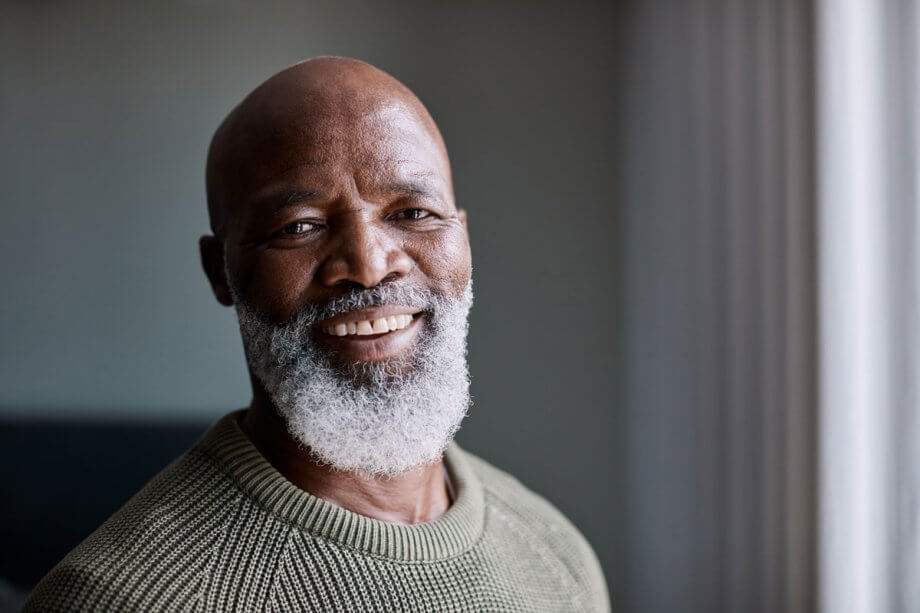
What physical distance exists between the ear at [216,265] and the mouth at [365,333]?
21cm

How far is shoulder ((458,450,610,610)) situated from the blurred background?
1.16ft

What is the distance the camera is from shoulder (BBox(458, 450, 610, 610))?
53.7 inches

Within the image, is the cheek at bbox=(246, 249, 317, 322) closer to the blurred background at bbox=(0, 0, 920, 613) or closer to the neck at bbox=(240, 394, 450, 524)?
the neck at bbox=(240, 394, 450, 524)

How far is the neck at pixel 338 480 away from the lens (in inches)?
45.2

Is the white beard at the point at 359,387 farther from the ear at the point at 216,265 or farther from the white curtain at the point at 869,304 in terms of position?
the white curtain at the point at 869,304

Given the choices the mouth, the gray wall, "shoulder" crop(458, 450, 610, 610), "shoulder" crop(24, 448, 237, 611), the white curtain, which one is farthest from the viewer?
the gray wall

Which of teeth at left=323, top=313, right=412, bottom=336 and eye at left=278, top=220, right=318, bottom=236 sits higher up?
eye at left=278, top=220, right=318, bottom=236

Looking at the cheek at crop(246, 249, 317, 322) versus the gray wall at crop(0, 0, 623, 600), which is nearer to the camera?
the cheek at crop(246, 249, 317, 322)

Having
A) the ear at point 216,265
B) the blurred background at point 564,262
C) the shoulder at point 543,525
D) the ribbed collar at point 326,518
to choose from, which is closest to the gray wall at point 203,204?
the blurred background at point 564,262

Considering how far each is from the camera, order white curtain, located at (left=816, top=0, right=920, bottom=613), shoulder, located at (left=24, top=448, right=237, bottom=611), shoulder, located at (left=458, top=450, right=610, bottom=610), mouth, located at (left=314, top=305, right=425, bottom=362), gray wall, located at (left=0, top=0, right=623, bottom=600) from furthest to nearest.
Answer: gray wall, located at (left=0, top=0, right=623, bottom=600), shoulder, located at (left=458, top=450, right=610, bottom=610), white curtain, located at (left=816, top=0, right=920, bottom=613), mouth, located at (left=314, top=305, right=425, bottom=362), shoulder, located at (left=24, top=448, right=237, bottom=611)

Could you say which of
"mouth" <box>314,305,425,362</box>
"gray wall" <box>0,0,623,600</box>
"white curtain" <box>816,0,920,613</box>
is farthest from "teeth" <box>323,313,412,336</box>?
"gray wall" <box>0,0,623,600</box>

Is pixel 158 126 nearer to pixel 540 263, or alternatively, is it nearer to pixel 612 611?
pixel 540 263

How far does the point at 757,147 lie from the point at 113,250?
1.35 m

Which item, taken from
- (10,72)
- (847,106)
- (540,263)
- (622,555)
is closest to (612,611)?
(622,555)
